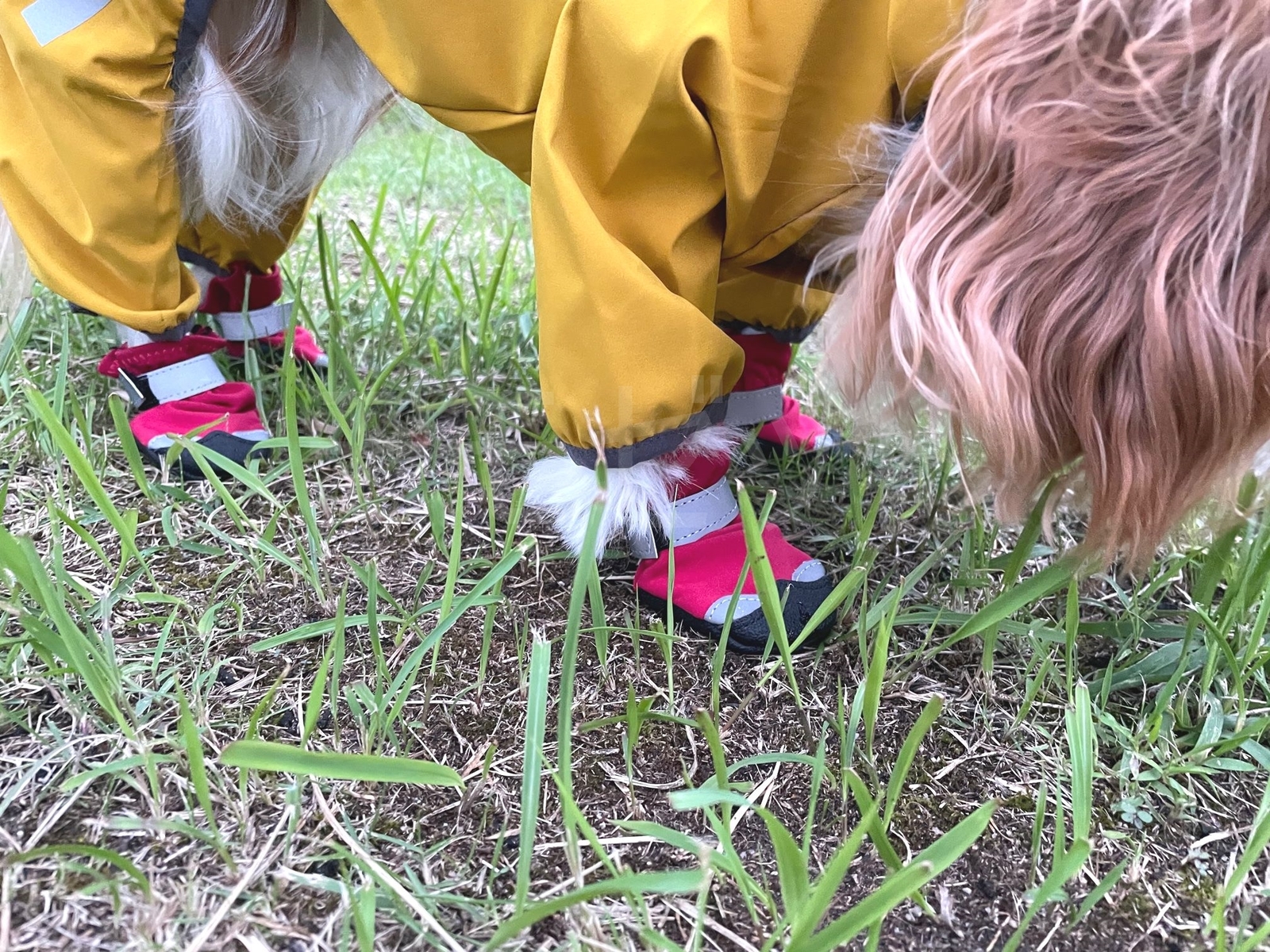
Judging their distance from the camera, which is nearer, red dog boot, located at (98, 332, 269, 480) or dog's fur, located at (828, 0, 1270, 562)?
dog's fur, located at (828, 0, 1270, 562)

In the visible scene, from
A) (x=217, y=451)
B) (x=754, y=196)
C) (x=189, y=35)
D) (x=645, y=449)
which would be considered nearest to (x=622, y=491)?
(x=645, y=449)

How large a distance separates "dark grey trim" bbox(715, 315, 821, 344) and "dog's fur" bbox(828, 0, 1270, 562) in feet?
1.29

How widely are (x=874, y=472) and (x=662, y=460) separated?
0.40m

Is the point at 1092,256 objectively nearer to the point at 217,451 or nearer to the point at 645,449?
the point at 645,449

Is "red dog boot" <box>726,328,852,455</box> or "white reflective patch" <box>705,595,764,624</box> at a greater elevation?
"red dog boot" <box>726,328,852,455</box>

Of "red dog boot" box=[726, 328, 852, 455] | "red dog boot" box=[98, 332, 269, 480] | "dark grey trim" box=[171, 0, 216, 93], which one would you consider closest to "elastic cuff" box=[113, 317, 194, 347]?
"red dog boot" box=[98, 332, 269, 480]

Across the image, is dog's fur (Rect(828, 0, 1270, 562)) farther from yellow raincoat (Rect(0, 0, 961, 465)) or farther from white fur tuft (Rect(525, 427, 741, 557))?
white fur tuft (Rect(525, 427, 741, 557))

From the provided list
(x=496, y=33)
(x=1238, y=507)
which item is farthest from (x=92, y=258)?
(x=1238, y=507)

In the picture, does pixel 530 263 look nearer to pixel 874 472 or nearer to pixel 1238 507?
pixel 874 472

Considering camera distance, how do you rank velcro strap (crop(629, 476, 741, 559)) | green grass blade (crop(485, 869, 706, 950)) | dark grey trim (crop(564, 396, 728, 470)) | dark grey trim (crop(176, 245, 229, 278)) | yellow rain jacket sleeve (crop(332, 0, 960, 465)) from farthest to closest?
1. dark grey trim (crop(176, 245, 229, 278))
2. velcro strap (crop(629, 476, 741, 559))
3. dark grey trim (crop(564, 396, 728, 470))
4. yellow rain jacket sleeve (crop(332, 0, 960, 465))
5. green grass blade (crop(485, 869, 706, 950))

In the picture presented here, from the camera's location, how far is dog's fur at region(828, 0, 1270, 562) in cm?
53

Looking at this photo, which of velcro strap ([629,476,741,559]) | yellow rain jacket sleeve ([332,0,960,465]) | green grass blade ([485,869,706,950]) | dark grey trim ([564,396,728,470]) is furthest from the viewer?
velcro strap ([629,476,741,559])

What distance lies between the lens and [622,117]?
0.67 m

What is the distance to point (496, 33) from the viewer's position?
0.71 metres
